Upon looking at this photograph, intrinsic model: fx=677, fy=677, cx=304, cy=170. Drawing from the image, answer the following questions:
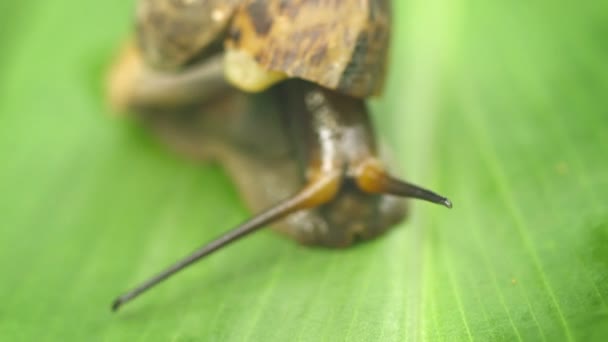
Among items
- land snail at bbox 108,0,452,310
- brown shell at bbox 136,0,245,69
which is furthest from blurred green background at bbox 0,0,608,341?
brown shell at bbox 136,0,245,69

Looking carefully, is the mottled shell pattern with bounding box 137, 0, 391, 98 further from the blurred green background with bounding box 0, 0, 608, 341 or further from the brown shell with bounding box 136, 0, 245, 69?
the blurred green background with bounding box 0, 0, 608, 341

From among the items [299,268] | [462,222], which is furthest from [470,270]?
[299,268]

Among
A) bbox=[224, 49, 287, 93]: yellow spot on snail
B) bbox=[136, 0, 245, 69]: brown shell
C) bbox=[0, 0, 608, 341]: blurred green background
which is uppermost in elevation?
bbox=[136, 0, 245, 69]: brown shell

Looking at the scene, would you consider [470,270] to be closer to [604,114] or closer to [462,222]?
[462,222]

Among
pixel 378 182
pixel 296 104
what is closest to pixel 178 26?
pixel 296 104

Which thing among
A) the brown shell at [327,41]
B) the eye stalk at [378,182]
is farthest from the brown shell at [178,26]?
the eye stalk at [378,182]

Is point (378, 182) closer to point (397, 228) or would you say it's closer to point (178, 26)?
point (397, 228)

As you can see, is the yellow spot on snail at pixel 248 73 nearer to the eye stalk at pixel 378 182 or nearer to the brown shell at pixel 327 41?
the brown shell at pixel 327 41
